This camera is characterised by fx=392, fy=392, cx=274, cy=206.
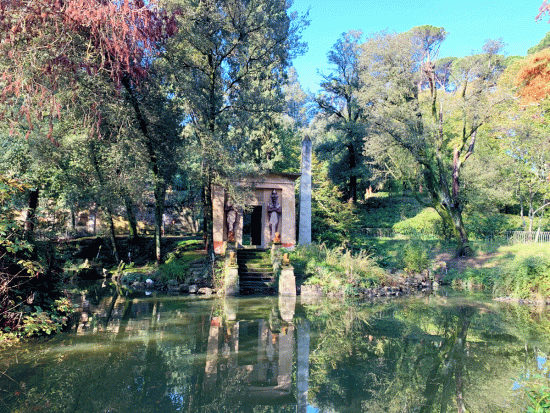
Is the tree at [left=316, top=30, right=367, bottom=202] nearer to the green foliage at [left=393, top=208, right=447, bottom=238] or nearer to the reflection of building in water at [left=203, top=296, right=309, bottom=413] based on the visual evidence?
the green foliage at [left=393, top=208, right=447, bottom=238]

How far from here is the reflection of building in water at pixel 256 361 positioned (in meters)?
4.80

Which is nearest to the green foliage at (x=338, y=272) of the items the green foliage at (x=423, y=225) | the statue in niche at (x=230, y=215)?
the statue in niche at (x=230, y=215)

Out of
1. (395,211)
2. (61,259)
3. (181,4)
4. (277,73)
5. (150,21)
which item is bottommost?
(61,259)

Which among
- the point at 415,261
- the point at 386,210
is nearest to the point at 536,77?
the point at 415,261

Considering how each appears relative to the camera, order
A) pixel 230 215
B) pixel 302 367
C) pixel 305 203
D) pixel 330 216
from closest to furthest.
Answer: pixel 302 367 < pixel 230 215 < pixel 305 203 < pixel 330 216

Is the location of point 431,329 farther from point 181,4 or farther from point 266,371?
point 181,4

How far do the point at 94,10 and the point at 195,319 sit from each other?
6367mm

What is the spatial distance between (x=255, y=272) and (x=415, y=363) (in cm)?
881

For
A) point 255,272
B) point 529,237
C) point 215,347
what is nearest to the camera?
point 215,347

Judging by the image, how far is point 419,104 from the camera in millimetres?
18453

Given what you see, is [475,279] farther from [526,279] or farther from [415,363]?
[415,363]

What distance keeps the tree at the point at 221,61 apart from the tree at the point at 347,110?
43.8 ft

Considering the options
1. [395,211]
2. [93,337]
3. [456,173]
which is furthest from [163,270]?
[395,211]

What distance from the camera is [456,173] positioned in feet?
61.8
